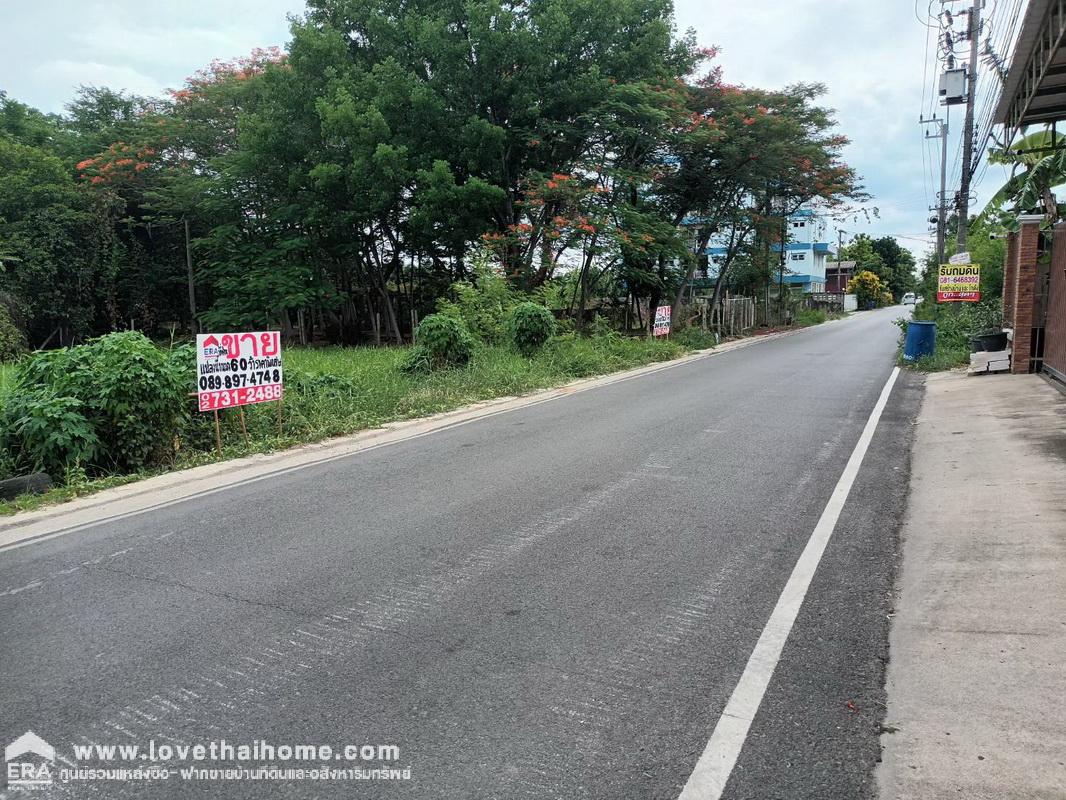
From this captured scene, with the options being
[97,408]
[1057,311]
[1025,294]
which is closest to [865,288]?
[1025,294]

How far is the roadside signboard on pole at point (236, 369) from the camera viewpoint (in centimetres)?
872

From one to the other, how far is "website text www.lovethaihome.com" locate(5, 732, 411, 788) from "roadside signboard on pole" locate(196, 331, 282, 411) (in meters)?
6.14

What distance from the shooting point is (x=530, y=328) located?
1872cm

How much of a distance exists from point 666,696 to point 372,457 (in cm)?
615

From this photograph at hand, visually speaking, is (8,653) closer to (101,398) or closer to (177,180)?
(101,398)

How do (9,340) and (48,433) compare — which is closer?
(48,433)

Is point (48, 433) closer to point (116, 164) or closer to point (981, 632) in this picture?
point (981, 632)

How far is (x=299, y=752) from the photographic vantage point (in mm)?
2994

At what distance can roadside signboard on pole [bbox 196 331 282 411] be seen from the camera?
872cm

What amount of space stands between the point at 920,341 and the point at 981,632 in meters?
16.4

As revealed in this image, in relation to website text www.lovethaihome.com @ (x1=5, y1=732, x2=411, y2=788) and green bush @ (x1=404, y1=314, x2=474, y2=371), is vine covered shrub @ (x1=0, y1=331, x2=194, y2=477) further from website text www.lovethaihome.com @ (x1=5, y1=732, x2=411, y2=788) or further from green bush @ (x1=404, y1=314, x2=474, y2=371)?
green bush @ (x1=404, y1=314, x2=474, y2=371)

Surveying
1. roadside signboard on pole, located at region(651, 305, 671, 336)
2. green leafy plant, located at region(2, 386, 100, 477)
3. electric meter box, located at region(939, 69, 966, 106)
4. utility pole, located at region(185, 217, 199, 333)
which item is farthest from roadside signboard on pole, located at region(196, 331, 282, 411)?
utility pole, located at region(185, 217, 199, 333)

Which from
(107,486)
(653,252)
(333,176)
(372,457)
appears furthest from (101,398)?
(653,252)

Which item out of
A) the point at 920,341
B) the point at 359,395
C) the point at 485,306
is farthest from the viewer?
the point at 485,306
